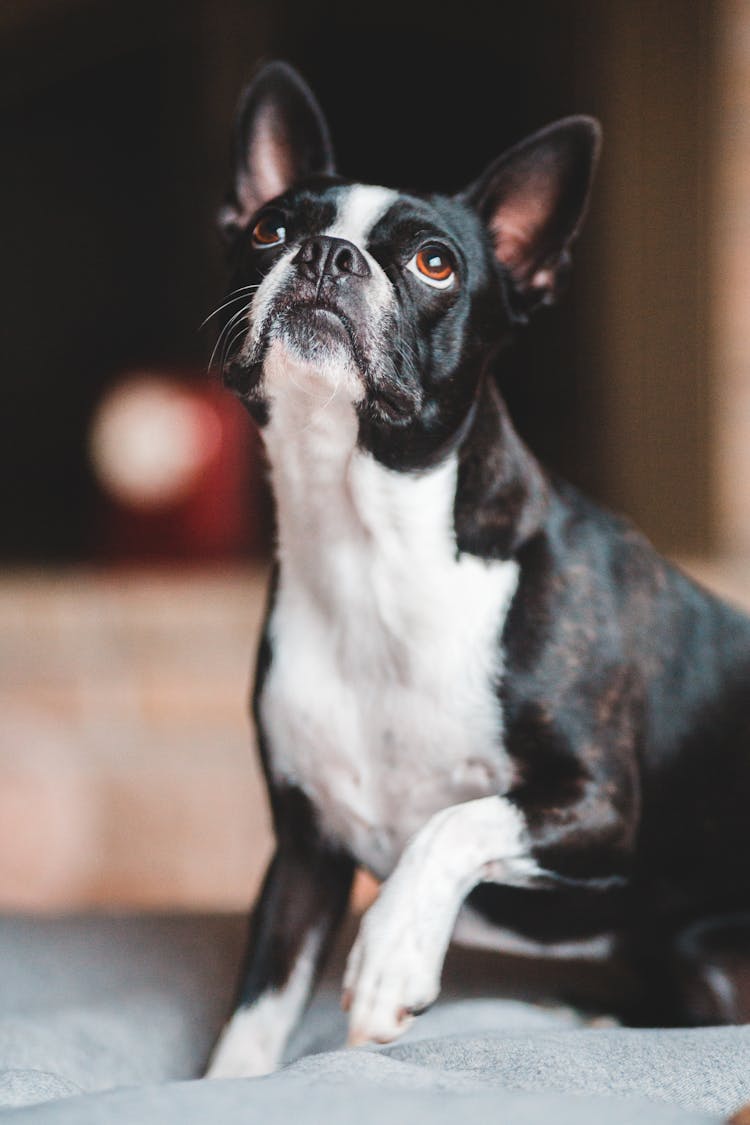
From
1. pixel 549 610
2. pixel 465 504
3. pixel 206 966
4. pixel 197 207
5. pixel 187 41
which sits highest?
pixel 187 41

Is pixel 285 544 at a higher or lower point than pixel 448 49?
lower

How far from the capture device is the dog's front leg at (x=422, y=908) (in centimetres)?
113

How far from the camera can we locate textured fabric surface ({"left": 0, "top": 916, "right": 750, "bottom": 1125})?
74 cm

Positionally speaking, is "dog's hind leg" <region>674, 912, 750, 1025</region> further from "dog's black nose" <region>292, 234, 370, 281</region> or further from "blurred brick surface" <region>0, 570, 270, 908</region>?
"blurred brick surface" <region>0, 570, 270, 908</region>

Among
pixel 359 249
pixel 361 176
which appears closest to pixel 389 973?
pixel 359 249

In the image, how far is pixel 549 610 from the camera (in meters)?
1.41

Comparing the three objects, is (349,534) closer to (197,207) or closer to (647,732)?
(647,732)

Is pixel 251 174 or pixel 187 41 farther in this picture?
pixel 187 41

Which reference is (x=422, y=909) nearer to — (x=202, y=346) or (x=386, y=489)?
(x=386, y=489)

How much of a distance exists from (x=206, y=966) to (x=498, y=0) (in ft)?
10.2

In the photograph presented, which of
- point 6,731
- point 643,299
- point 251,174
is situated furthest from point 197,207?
point 251,174

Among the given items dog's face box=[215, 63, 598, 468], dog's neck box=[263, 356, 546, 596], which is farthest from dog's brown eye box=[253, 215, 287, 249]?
dog's neck box=[263, 356, 546, 596]

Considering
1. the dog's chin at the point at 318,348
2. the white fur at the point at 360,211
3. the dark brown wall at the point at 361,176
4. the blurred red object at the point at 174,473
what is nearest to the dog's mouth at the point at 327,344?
the dog's chin at the point at 318,348

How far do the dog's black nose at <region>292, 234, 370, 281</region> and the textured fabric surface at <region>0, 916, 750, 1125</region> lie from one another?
76cm
